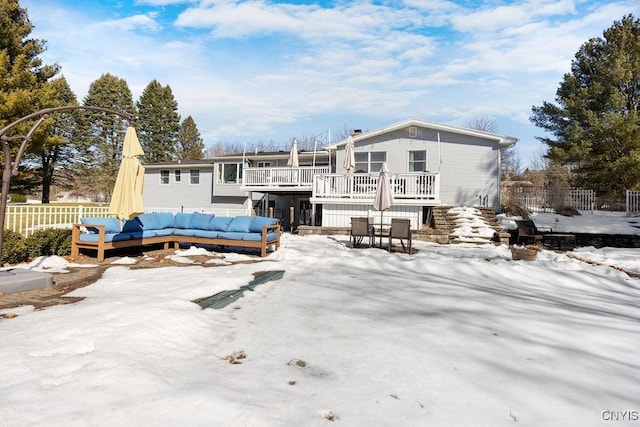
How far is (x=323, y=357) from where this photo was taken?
2971mm

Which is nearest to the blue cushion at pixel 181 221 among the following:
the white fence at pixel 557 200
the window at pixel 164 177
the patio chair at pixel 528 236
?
the patio chair at pixel 528 236

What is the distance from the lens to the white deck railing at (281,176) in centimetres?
1773

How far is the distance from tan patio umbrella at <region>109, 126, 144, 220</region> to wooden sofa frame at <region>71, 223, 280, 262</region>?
79 centimetres

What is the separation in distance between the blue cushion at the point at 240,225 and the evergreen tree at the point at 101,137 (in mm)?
33060

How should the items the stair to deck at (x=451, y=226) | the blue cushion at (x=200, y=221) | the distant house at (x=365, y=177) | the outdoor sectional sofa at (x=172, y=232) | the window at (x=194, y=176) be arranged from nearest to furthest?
1. the outdoor sectional sofa at (x=172, y=232)
2. the blue cushion at (x=200, y=221)
3. the stair to deck at (x=451, y=226)
4. the distant house at (x=365, y=177)
5. the window at (x=194, y=176)

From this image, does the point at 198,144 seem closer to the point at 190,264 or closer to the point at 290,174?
the point at 290,174

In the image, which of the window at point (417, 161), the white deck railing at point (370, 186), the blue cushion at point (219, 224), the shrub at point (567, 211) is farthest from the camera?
the window at point (417, 161)

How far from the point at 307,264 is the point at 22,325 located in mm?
5000

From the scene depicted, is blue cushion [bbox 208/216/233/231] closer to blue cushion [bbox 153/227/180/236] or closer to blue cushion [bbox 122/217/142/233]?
blue cushion [bbox 153/227/180/236]

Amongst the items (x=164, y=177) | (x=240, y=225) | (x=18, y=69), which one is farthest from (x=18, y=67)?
(x=240, y=225)

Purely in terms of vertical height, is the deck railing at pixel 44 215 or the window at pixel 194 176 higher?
the window at pixel 194 176

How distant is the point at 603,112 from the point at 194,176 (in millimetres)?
24590

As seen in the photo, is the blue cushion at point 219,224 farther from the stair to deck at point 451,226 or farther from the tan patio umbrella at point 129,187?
the stair to deck at point 451,226

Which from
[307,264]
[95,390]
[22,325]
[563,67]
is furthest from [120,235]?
[563,67]
